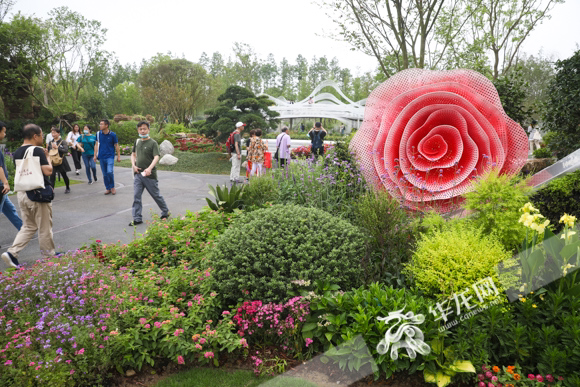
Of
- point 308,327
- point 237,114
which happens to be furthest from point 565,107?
point 237,114

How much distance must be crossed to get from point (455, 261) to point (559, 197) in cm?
198

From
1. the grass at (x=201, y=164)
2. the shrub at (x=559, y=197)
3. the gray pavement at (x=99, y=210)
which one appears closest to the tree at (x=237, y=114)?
the grass at (x=201, y=164)

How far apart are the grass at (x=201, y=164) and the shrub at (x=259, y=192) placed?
9955mm

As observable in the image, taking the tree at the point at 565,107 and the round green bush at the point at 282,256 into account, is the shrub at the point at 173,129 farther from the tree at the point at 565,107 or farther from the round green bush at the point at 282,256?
the round green bush at the point at 282,256

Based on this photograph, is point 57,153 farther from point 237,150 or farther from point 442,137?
point 442,137

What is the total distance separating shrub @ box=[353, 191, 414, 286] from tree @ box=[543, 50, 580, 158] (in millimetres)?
3748

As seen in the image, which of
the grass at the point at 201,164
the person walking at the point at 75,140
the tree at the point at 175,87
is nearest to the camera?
the person walking at the point at 75,140

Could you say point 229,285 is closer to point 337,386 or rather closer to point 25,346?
point 337,386

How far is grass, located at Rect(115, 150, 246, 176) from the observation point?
52.5 feet

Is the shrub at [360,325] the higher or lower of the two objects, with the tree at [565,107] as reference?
lower

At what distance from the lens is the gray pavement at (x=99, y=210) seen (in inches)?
242

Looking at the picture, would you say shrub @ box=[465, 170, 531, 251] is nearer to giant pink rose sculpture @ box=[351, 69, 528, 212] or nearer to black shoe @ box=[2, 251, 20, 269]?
giant pink rose sculpture @ box=[351, 69, 528, 212]

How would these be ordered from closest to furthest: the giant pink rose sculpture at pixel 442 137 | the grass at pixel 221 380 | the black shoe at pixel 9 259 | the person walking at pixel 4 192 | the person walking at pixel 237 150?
the grass at pixel 221 380
the giant pink rose sculpture at pixel 442 137
the black shoe at pixel 9 259
the person walking at pixel 4 192
the person walking at pixel 237 150

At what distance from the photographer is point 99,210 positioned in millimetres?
8219
